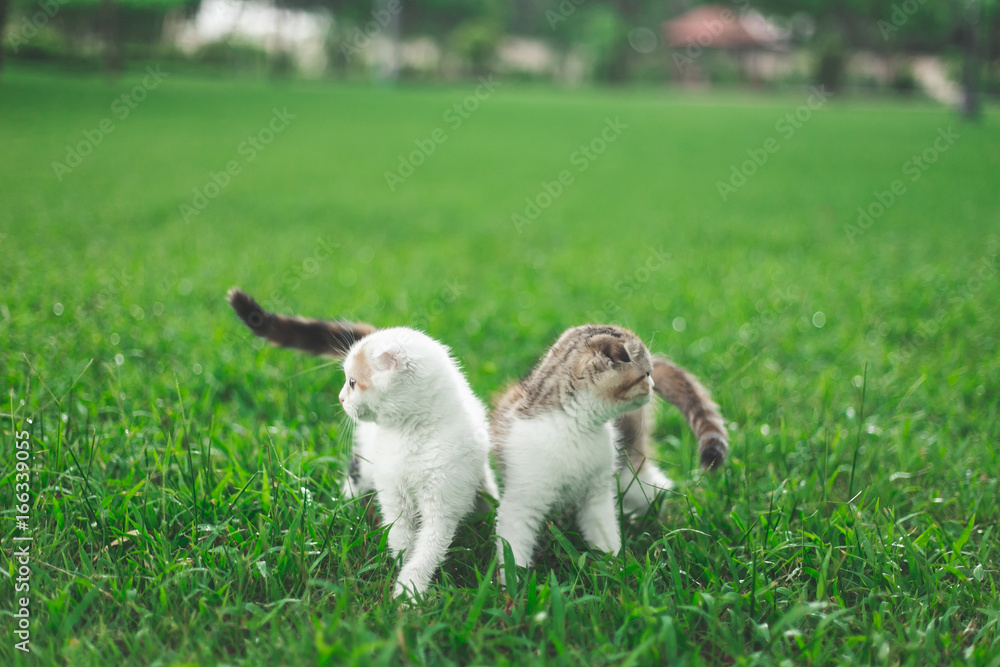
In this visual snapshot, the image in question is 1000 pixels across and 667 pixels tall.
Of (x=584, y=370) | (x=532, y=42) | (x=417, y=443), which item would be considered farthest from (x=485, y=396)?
(x=532, y=42)

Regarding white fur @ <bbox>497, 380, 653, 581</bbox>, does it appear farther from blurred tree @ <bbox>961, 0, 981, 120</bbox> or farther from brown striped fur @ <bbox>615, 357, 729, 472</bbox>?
blurred tree @ <bbox>961, 0, 981, 120</bbox>

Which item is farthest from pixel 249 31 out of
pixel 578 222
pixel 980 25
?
pixel 578 222

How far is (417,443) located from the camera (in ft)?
6.73

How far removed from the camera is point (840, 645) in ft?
6.02

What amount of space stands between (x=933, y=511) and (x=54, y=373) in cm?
373

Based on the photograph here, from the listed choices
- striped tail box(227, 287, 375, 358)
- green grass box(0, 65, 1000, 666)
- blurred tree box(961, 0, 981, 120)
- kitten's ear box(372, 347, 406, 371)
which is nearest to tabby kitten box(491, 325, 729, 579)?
green grass box(0, 65, 1000, 666)

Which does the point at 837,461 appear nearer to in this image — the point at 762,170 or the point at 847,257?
the point at 847,257

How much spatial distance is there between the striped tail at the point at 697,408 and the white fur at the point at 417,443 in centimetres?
69

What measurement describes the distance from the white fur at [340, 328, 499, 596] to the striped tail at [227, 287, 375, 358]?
39 cm

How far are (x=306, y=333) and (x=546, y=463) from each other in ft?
3.23

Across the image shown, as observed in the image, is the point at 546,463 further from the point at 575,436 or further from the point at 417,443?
the point at 417,443

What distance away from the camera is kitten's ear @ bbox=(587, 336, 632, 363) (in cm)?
195

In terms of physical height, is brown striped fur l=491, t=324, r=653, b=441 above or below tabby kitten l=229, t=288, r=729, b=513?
above

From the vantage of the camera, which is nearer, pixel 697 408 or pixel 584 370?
pixel 584 370
